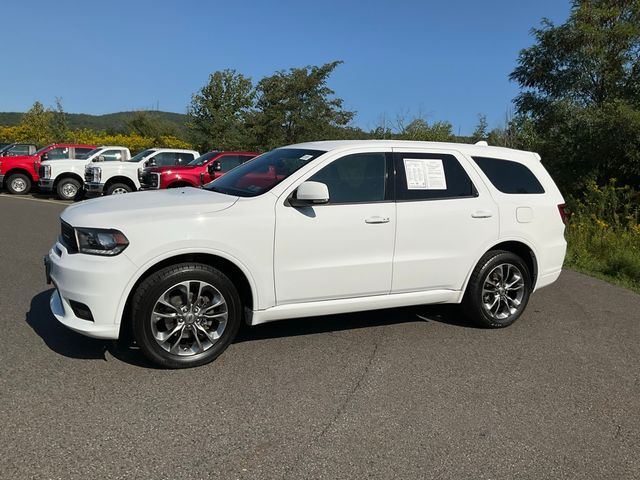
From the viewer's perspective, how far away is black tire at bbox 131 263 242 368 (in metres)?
3.71

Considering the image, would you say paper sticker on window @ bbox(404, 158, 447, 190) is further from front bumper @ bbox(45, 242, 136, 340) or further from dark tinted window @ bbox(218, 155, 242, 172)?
dark tinted window @ bbox(218, 155, 242, 172)

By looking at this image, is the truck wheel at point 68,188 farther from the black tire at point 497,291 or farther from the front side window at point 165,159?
the black tire at point 497,291

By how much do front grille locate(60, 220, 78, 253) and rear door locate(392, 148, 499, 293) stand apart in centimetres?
251

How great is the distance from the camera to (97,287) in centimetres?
359

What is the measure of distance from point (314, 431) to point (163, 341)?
1353 mm

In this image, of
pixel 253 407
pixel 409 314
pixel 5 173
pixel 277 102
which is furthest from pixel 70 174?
pixel 253 407

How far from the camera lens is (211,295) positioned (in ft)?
13.0

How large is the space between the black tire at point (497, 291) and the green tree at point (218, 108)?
89.3 ft

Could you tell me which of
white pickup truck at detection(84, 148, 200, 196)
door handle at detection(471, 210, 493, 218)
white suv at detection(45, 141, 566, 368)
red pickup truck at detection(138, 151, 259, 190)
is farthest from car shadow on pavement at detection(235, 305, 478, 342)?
white pickup truck at detection(84, 148, 200, 196)

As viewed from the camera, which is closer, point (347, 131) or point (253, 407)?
point (253, 407)

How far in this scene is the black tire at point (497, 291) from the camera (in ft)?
16.4

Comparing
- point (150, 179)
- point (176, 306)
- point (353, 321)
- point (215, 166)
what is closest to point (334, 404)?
point (176, 306)

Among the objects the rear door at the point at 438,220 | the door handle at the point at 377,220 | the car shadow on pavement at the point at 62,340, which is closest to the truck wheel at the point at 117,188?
the car shadow on pavement at the point at 62,340

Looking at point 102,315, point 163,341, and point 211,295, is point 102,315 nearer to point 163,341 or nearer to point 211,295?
point 163,341
